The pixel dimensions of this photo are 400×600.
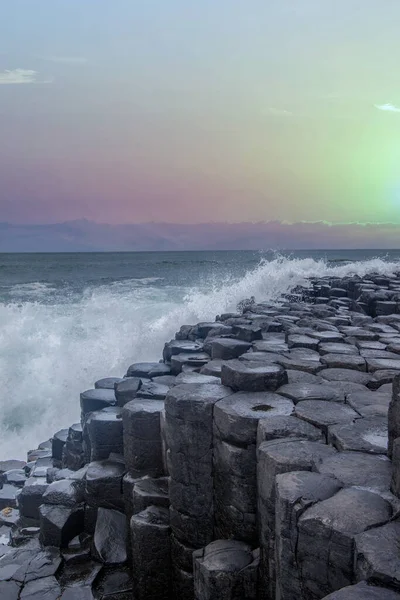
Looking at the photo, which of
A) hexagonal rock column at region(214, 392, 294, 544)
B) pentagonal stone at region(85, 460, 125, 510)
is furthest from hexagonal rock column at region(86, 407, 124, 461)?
hexagonal rock column at region(214, 392, 294, 544)

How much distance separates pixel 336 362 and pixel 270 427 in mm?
1974

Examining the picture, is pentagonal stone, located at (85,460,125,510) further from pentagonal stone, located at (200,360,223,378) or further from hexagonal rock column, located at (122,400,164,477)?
pentagonal stone, located at (200,360,223,378)

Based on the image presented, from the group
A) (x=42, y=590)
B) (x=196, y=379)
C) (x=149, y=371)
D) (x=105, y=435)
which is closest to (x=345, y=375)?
(x=196, y=379)

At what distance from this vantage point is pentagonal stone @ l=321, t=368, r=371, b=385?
4.54 metres

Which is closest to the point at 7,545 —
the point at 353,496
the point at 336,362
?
the point at 336,362

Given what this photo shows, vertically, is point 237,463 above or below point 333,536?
below

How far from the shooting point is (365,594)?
1817mm

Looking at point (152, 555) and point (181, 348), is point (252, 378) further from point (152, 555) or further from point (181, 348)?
point (181, 348)

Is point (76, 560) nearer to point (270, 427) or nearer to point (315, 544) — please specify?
point (270, 427)

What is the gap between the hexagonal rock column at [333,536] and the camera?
2160 mm

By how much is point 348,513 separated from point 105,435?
3273 millimetres

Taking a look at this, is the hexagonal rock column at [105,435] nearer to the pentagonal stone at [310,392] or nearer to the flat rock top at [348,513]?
the pentagonal stone at [310,392]

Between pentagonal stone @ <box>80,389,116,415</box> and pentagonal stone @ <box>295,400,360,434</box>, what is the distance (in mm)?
2691

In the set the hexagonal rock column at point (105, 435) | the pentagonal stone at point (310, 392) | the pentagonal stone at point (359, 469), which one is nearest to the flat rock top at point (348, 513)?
the pentagonal stone at point (359, 469)
